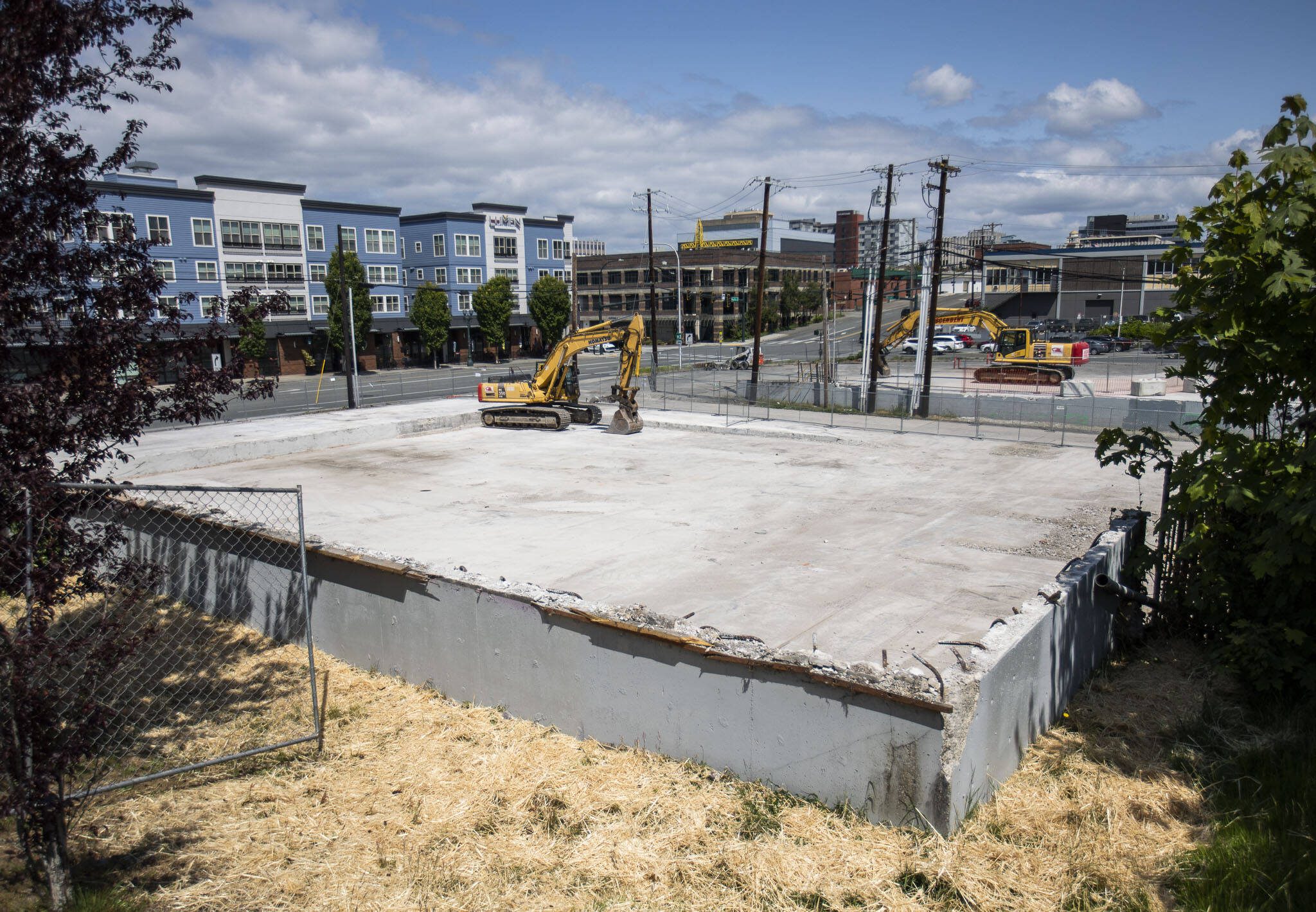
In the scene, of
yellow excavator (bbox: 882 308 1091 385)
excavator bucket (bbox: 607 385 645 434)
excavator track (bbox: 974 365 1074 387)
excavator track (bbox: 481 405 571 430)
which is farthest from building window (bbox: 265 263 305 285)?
excavator track (bbox: 974 365 1074 387)

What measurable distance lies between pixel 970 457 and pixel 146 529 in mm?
19670

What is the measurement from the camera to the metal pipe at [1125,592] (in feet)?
26.7

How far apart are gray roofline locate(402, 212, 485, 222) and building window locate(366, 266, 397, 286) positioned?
6107mm

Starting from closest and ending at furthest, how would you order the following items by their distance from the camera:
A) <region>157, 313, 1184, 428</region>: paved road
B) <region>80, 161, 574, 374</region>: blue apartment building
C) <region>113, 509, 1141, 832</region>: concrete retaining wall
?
<region>113, 509, 1141, 832</region>: concrete retaining wall → <region>157, 313, 1184, 428</region>: paved road → <region>80, 161, 574, 374</region>: blue apartment building

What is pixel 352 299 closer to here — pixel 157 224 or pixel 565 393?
pixel 157 224

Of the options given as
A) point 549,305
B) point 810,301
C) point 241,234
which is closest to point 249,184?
point 241,234

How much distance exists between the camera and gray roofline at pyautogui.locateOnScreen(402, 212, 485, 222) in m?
71.7

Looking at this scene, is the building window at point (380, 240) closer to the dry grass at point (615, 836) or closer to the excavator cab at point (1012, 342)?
the excavator cab at point (1012, 342)

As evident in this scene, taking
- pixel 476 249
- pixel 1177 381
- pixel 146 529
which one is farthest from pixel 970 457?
pixel 476 249

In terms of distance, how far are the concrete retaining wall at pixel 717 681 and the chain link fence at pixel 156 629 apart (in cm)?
56

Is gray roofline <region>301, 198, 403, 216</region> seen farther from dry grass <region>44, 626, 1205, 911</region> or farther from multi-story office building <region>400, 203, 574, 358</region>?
dry grass <region>44, 626, 1205, 911</region>

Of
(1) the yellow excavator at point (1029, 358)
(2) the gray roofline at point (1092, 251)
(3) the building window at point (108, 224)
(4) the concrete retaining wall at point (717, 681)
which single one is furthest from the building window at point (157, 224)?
(2) the gray roofline at point (1092, 251)

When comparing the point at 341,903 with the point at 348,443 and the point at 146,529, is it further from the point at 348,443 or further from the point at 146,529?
the point at 348,443

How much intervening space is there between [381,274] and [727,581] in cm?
6082
